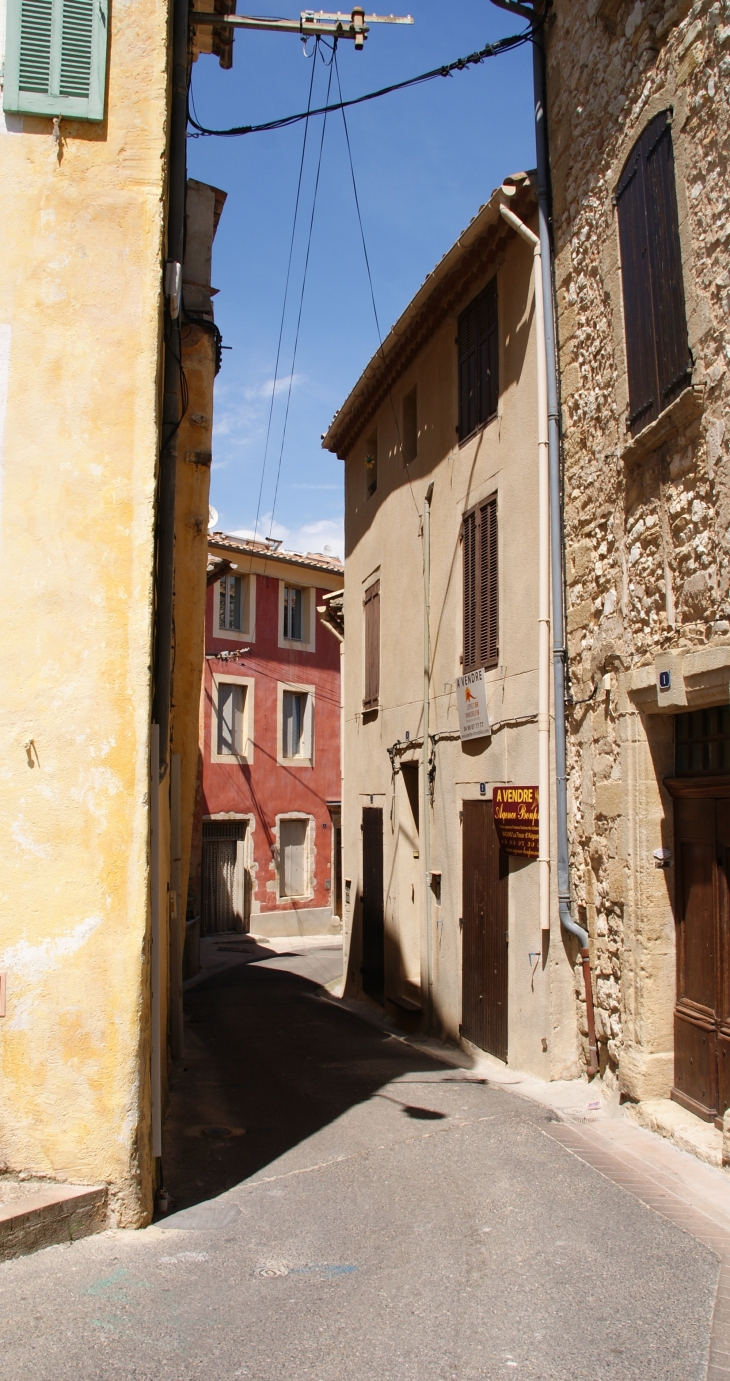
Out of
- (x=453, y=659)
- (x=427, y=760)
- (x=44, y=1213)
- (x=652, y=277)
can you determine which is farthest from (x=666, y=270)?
(x=427, y=760)

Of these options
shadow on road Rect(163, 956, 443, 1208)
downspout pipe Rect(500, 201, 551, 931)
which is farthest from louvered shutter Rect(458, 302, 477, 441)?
shadow on road Rect(163, 956, 443, 1208)

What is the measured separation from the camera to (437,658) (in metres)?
11.5

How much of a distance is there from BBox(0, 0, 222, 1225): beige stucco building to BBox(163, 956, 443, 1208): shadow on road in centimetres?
106

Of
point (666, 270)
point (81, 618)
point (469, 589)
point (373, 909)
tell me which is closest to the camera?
point (81, 618)

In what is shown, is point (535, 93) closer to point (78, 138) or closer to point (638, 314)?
point (638, 314)

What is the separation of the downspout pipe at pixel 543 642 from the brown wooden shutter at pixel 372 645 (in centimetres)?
583

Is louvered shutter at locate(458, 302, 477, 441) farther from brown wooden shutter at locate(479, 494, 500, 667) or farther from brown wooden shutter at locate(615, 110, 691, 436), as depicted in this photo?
brown wooden shutter at locate(615, 110, 691, 436)

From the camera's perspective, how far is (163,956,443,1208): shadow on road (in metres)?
6.07

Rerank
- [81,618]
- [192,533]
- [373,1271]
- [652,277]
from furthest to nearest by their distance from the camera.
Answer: [192,533], [652,277], [81,618], [373,1271]

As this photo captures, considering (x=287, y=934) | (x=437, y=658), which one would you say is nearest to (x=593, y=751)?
(x=437, y=658)

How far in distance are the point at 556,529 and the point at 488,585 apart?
1.76 metres

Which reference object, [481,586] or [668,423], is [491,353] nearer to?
[481,586]

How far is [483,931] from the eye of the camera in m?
9.66

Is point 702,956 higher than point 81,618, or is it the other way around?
point 81,618
